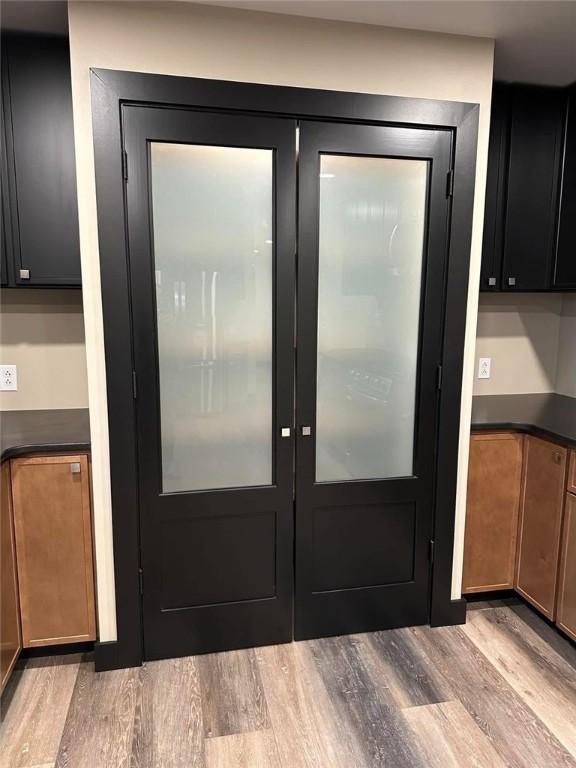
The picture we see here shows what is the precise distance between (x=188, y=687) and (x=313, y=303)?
1583 millimetres

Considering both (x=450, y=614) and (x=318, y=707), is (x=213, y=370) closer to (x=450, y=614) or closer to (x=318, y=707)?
(x=318, y=707)

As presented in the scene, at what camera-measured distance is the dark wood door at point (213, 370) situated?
2010 millimetres

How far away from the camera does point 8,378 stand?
2.54 metres

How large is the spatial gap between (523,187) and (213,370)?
1740 millimetres

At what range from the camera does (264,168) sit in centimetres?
207

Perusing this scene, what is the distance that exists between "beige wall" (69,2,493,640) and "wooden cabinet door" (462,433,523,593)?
93cm

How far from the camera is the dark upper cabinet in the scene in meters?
2.57

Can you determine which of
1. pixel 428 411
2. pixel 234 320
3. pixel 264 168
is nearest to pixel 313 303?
pixel 234 320

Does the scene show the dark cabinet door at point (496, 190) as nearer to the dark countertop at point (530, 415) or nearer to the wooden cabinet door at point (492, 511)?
the dark countertop at point (530, 415)

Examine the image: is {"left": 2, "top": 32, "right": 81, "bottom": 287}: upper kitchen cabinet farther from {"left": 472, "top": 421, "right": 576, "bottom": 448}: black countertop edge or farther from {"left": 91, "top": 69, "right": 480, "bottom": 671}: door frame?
{"left": 472, "top": 421, "right": 576, "bottom": 448}: black countertop edge

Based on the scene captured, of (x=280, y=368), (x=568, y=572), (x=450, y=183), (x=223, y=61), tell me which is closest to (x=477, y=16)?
(x=450, y=183)

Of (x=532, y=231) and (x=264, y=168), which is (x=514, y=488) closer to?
(x=532, y=231)

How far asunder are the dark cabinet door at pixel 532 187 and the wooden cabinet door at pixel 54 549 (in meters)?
2.21

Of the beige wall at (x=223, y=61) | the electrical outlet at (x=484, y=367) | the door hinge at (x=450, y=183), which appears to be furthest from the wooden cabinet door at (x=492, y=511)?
the door hinge at (x=450, y=183)
